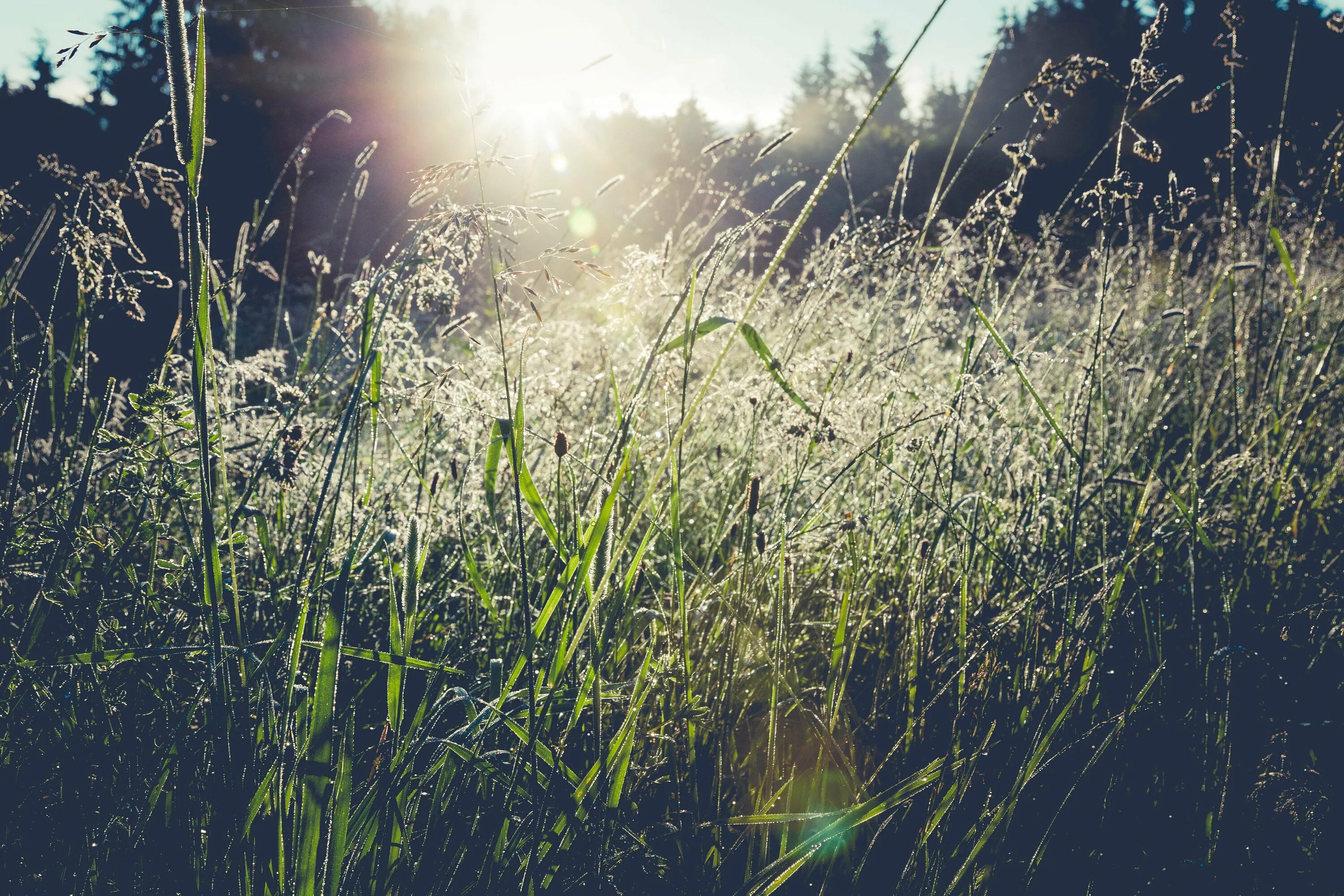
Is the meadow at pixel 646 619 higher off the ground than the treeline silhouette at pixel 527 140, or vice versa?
the treeline silhouette at pixel 527 140

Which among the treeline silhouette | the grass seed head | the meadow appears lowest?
the meadow

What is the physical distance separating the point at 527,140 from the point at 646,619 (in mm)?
1670

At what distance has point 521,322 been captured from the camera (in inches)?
53.5

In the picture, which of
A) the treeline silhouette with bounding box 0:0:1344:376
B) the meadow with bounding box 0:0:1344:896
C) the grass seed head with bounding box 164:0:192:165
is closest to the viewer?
the grass seed head with bounding box 164:0:192:165

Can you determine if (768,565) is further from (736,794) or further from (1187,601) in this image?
(1187,601)

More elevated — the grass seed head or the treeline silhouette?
the treeline silhouette

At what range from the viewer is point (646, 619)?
1411 millimetres

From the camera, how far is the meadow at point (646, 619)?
74 centimetres

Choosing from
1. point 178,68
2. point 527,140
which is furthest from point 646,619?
point 527,140

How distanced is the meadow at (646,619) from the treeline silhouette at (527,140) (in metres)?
0.14

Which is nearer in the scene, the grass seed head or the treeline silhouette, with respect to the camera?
the grass seed head

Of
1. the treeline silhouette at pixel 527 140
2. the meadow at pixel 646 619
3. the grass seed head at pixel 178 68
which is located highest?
the treeline silhouette at pixel 527 140

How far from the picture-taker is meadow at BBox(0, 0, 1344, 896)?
0.74 meters

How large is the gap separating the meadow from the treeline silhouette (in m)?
0.14
